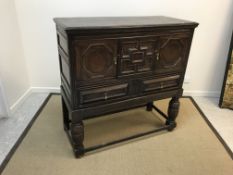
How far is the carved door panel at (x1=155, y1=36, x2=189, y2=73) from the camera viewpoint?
172 cm

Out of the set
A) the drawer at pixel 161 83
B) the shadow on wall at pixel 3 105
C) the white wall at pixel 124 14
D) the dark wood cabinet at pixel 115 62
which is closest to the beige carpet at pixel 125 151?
the dark wood cabinet at pixel 115 62

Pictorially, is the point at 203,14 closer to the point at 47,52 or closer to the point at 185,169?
the point at 185,169

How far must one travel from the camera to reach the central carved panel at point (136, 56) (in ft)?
5.22

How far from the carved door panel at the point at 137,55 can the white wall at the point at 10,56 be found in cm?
133

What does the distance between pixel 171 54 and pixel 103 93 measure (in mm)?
675

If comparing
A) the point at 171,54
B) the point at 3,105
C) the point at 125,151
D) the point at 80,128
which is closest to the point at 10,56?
the point at 3,105

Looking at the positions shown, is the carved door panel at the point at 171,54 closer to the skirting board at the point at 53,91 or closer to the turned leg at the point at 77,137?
the turned leg at the point at 77,137

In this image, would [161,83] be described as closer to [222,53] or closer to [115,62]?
[115,62]

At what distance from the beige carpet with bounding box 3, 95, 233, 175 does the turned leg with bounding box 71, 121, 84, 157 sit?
0.08 meters

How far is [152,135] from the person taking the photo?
6.79 ft

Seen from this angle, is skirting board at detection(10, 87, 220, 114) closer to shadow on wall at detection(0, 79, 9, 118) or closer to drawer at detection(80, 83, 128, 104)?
shadow on wall at detection(0, 79, 9, 118)

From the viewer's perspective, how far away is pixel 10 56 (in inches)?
89.8

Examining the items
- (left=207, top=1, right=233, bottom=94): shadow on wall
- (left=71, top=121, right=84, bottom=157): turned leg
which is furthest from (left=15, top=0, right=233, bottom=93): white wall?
(left=71, top=121, right=84, bottom=157): turned leg

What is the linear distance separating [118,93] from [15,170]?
99 cm
